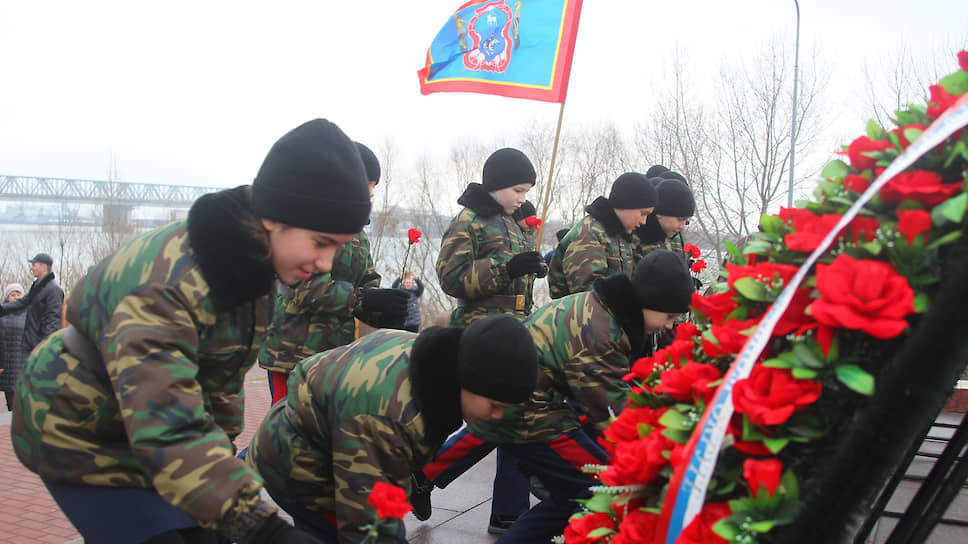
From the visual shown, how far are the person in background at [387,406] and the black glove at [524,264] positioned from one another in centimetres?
237

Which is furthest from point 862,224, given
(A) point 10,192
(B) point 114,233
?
(A) point 10,192

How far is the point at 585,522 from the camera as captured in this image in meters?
1.81

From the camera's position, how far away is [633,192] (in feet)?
16.9

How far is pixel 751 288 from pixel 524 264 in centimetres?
347

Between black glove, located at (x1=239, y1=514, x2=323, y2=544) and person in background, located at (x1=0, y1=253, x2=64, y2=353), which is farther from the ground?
black glove, located at (x1=239, y1=514, x2=323, y2=544)

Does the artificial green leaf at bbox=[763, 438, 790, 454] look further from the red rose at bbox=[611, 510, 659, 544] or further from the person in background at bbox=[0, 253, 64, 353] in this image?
the person in background at bbox=[0, 253, 64, 353]

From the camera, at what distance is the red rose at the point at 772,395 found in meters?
1.19

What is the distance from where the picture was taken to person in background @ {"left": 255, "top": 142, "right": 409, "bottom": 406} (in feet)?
14.6

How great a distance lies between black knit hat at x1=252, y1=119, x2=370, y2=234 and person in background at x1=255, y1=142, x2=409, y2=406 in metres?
2.40

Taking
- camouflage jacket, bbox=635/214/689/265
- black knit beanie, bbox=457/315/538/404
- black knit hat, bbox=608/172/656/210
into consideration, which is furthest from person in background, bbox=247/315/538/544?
camouflage jacket, bbox=635/214/689/265

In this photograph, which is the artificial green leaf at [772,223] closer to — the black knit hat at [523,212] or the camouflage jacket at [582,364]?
the camouflage jacket at [582,364]

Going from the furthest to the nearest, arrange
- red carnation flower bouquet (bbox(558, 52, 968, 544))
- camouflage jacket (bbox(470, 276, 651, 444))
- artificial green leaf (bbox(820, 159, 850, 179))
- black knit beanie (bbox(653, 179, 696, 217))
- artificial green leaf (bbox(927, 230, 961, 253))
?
black knit beanie (bbox(653, 179, 696, 217)) < camouflage jacket (bbox(470, 276, 651, 444)) < artificial green leaf (bbox(820, 159, 850, 179)) < artificial green leaf (bbox(927, 230, 961, 253)) < red carnation flower bouquet (bbox(558, 52, 968, 544))

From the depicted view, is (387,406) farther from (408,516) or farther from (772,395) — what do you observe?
(408,516)

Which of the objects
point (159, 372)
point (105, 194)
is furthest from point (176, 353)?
point (105, 194)
